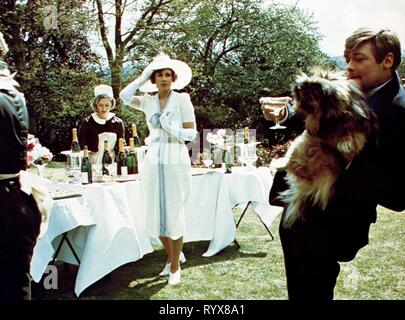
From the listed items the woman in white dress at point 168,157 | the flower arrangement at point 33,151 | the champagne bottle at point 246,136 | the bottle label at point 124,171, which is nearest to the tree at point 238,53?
the champagne bottle at point 246,136

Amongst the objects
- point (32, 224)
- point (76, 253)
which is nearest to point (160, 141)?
point (76, 253)

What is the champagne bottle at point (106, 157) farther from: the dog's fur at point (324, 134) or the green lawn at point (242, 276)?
the dog's fur at point (324, 134)

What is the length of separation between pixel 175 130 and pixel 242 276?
0.76m

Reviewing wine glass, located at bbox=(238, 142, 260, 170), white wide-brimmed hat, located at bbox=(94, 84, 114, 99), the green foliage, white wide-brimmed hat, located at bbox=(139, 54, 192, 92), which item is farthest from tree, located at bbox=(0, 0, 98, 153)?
wine glass, located at bbox=(238, 142, 260, 170)

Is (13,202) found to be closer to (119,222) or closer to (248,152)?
(119,222)

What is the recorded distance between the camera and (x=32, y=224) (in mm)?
1102

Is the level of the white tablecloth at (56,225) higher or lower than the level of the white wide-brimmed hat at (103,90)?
lower

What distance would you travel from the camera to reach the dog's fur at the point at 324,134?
875 millimetres

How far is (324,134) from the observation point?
0.91m

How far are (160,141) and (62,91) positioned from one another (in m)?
0.84

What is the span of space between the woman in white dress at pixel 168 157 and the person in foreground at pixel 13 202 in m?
0.97

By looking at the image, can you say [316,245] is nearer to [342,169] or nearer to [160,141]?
[342,169]

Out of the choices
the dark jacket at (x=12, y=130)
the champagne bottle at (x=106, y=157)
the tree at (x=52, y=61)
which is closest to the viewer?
the dark jacket at (x=12, y=130)

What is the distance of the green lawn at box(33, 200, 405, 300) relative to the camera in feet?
6.08
